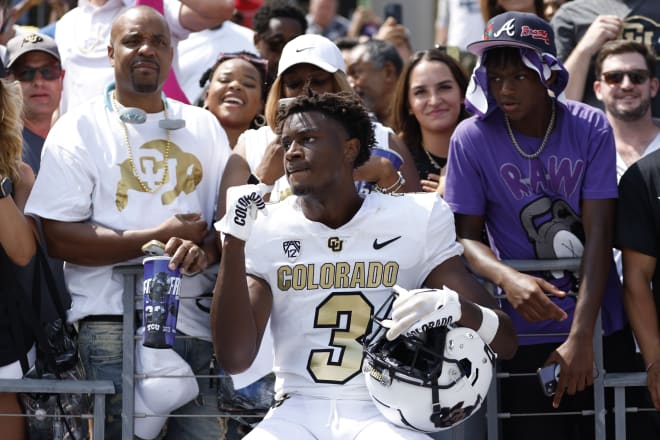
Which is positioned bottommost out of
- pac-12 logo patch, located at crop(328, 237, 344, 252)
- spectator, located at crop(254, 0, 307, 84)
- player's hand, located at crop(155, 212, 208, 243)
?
pac-12 logo patch, located at crop(328, 237, 344, 252)

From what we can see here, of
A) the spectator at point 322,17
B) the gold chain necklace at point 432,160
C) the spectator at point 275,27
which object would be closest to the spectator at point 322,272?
the gold chain necklace at point 432,160

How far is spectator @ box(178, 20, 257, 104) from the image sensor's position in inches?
303

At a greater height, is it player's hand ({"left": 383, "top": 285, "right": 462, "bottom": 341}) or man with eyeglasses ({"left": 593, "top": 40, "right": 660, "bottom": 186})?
man with eyeglasses ({"left": 593, "top": 40, "right": 660, "bottom": 186})

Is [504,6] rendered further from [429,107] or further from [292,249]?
[292,249]

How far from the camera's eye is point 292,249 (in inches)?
195

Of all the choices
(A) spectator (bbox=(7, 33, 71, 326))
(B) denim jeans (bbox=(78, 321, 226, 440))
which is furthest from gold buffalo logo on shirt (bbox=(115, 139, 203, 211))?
(A) spectator (bbox=(7, 33, 71, 326))

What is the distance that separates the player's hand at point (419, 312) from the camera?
4395 mm

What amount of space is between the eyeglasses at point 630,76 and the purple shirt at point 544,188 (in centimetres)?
103

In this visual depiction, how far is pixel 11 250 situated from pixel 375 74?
11.4 ft

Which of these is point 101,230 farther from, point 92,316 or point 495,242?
point 495,242

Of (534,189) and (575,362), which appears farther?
(534,189)

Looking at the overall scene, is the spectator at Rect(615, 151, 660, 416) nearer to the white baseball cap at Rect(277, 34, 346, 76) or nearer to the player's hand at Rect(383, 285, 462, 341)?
the player's hand at Rect(383, 285, 462, 341)

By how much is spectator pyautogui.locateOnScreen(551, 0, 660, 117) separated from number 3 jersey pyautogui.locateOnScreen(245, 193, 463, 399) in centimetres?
209

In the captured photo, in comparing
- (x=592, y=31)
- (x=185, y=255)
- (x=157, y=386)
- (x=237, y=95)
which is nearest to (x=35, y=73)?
(x=237, y=95)
